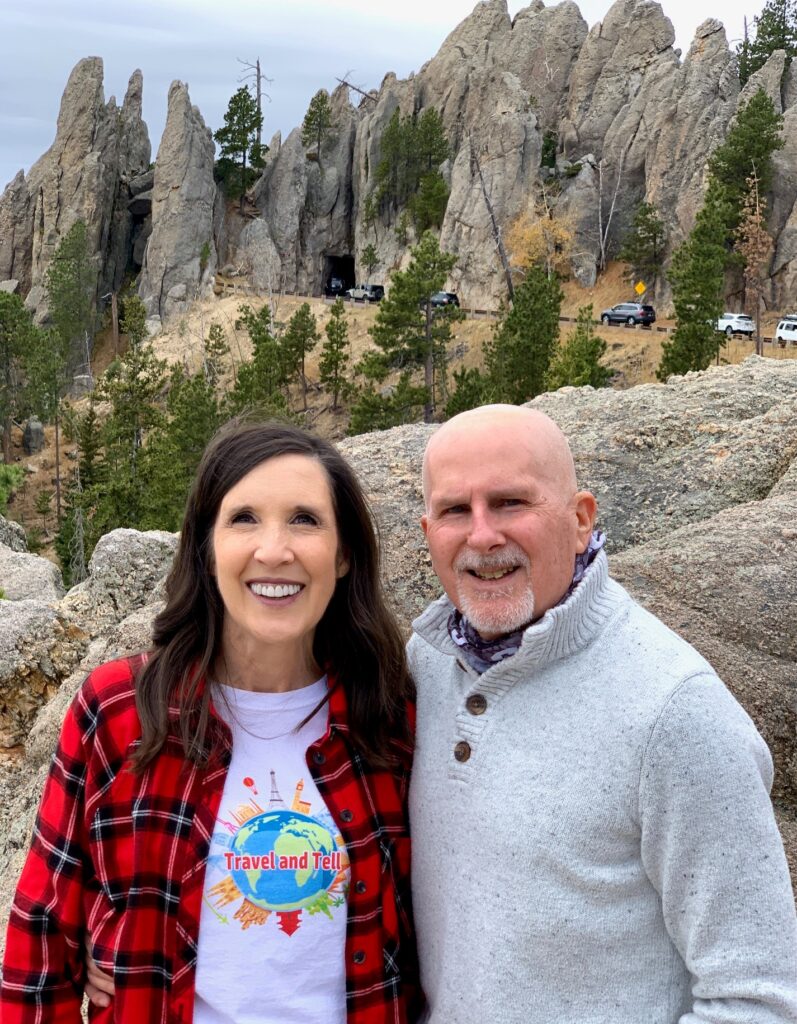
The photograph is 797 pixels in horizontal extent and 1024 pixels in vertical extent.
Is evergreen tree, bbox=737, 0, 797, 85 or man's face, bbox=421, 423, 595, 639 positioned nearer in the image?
man's face, bbox=421, 423, 595, 639

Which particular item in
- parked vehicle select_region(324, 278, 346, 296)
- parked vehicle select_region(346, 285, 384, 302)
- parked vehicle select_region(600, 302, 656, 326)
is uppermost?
parked vehicle select_region(324, 278, 346, 296)

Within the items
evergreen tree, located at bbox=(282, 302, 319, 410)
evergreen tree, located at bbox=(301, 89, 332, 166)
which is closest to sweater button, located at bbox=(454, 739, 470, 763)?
evergreen tree, located at bbox=(282, 302, 319, 410)

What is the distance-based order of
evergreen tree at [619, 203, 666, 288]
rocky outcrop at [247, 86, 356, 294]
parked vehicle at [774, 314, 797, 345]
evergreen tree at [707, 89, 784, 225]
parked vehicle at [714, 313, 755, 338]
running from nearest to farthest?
parked vehicle at [774, 314, 797, 345] < parked vehicle at [714, 313, 755, 338] < evergreen tree at [707, 89, 784, 225] < evergreen tree at [619, 203, 666, 288] < rocky outcrop at [247, 86, 356, 294]

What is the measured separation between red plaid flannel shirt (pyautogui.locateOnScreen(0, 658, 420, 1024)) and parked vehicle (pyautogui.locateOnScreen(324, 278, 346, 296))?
6987cm

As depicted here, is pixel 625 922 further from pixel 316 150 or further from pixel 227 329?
pixel 316 150

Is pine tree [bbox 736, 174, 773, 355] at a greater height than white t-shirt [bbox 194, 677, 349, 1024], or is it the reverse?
pine tree [bbox 736, 174, 773, 355]

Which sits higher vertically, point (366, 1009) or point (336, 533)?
point (336, 533)

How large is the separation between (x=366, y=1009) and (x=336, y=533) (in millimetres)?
1323

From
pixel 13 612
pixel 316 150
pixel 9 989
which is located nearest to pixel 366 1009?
pixel 9 989

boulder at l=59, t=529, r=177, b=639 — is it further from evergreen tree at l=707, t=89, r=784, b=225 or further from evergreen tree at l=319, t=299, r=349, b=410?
evergreen tree at l=707, t=89, r=784, b=225

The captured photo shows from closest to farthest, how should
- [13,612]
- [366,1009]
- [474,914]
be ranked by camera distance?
[474,914] → [366,1009] → [13,612]

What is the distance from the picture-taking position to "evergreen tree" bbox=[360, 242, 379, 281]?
66188 mm

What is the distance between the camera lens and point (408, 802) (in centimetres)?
282

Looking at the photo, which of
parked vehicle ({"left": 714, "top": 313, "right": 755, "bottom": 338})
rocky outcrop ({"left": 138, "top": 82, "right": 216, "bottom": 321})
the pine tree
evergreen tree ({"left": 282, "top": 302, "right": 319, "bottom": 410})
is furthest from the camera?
rocky outcrop ({"left": 138, "top": 82, "right": 216, "bottom": 321})
